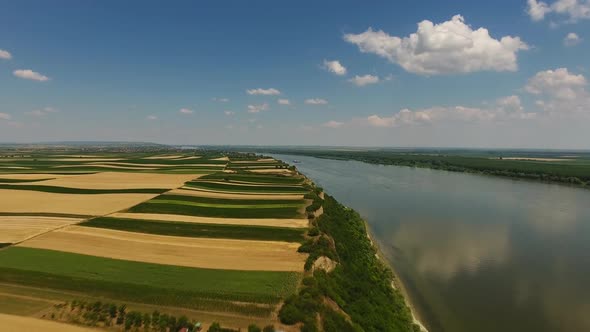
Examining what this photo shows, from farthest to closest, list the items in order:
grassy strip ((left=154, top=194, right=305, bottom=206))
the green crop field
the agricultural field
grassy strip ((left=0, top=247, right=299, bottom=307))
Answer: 1. grassy strip ((left=154, top=194, right=305, bottom=206))
2. the green crop field
3. grassy strip ((left=0, top=247, right=299, bottom=307))
4. the agricultural field

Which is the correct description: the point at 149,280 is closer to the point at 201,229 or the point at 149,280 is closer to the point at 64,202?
the point at 201,229

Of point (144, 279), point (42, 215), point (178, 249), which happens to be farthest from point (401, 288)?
point (42, 215)

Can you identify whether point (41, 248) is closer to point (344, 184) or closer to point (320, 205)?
point (320, 205)

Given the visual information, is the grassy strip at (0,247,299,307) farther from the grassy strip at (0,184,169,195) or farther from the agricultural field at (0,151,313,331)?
the grassy strip at (0,184,169,195)

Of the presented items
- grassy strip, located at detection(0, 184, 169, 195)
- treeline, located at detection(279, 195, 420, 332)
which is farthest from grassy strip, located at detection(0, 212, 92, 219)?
treeline, located at detection(279, 195, 420, 332)

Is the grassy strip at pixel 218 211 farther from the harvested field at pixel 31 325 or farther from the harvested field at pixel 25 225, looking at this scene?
the harvested field at pixel 31 325
